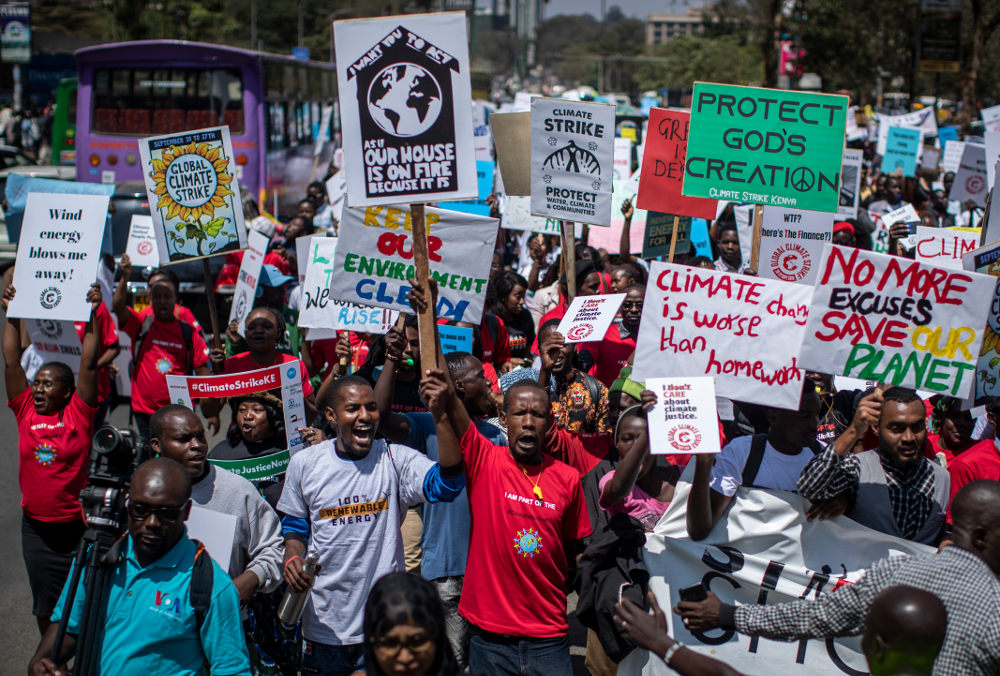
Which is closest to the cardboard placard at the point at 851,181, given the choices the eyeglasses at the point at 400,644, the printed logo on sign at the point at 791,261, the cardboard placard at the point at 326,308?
the printed logo on sign at the point at 791,261

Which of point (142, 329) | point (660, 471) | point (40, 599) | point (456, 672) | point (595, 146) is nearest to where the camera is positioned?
point (456, 672)

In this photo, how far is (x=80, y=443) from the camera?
5387 millimetres

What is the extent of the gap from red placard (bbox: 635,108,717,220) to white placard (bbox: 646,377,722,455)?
3678 millimetres

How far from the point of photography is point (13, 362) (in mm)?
5664

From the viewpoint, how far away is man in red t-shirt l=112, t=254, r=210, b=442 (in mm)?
7133

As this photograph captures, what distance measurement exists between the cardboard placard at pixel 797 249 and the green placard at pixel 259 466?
14.9 feet

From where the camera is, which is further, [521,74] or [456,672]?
[521,74]

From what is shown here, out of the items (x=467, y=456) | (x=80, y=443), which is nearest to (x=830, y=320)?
(x=467, y=456)

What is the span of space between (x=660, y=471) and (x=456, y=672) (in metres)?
1.92

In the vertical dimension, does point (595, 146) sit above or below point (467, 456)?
above

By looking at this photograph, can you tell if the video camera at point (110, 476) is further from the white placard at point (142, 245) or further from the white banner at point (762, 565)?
the white placard at point (142, 245)

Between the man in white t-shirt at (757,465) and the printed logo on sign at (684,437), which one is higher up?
the printed logo on sign at (684,437)

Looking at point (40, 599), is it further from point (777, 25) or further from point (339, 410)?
point (777, 25)

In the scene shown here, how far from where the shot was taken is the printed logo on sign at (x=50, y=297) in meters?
6.41
